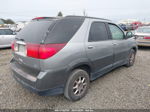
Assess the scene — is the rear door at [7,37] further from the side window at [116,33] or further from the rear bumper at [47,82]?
the side window at [116,33]

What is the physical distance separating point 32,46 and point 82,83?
4.34ft

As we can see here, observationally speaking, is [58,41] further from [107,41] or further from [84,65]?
[107,41]

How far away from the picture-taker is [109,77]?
11.3 feet

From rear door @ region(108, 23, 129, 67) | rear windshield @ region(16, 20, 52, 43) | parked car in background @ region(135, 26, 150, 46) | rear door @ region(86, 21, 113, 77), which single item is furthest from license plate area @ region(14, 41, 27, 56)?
parked car in background @ region(135, 26, 150, 46)

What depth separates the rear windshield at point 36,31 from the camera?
1937 mm

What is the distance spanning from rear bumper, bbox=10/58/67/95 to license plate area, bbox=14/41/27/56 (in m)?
0.43

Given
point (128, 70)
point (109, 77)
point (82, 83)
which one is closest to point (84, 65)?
point (82, 83)

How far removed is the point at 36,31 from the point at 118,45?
236 cm

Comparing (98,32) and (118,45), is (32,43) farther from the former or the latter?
(118,45)

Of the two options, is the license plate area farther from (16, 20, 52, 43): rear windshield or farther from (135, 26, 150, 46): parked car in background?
(135, 26, 150, 46): parked car in background

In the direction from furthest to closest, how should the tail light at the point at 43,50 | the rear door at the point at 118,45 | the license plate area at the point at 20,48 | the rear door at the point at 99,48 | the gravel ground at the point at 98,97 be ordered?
the rear door at the point at 118,45
the rear door at the point at 99,48
the gravel ground at the point at 98,97
the license plate area at the point at 20,48
the tail light at the point at 43,50

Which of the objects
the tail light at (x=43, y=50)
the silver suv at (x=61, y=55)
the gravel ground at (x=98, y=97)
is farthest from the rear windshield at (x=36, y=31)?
the gravel ground at (x=98, y=97)

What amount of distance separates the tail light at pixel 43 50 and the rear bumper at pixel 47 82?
0.29 metres

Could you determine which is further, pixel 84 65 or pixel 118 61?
pixel 118 61
